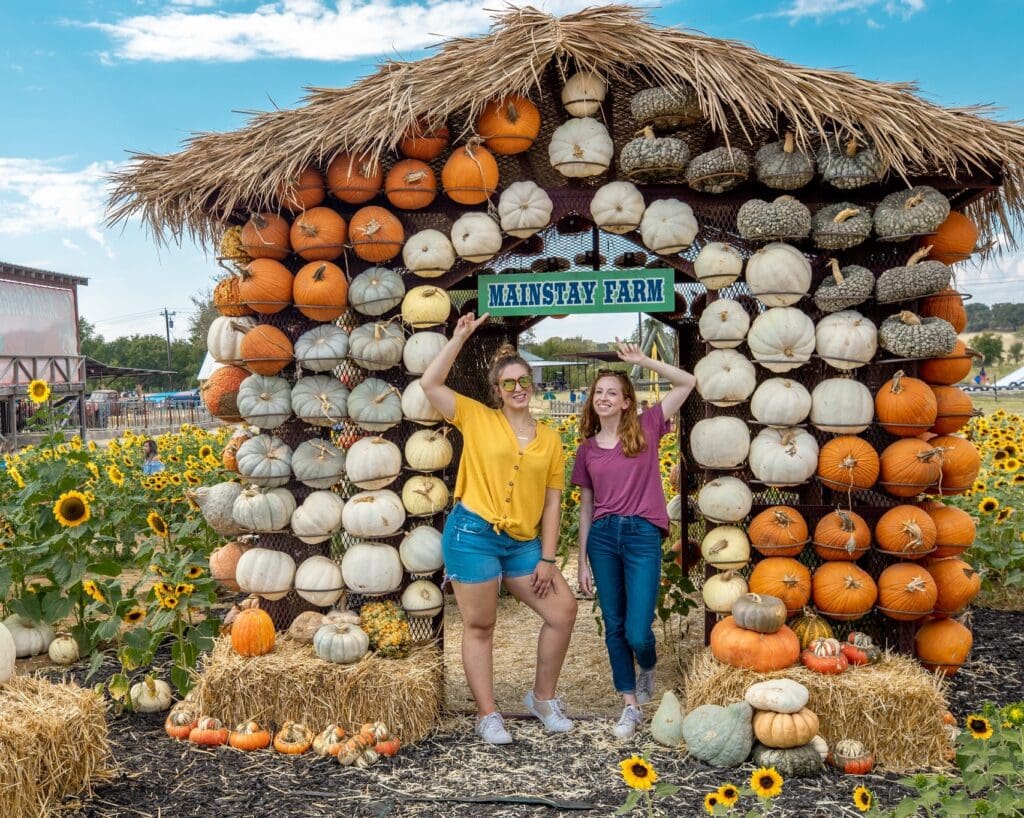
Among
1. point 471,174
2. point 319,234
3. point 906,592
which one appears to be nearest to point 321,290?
point 319,234

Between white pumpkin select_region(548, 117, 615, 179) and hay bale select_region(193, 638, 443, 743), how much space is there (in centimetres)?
272

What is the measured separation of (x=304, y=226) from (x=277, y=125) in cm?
57

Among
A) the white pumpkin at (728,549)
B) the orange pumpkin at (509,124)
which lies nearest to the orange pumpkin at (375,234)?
the orange pumpkin at (509,124)

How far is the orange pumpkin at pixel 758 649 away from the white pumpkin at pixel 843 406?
3.49ft

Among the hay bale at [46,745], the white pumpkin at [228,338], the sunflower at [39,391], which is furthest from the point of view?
the sunflower at [39,391]

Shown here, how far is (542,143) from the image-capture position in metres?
5.16

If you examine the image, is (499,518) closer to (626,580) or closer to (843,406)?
(626,580)

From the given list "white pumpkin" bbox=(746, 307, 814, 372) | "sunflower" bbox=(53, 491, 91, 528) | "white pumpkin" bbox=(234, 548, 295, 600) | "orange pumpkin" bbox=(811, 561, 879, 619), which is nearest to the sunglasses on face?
"white pumpkin" bbox=(746, 307, 814, 372)

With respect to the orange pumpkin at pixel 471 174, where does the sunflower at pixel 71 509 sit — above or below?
below

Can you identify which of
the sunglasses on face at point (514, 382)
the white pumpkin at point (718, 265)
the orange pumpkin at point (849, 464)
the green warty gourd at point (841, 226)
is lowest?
the orange pumpkin at point (849, 464)

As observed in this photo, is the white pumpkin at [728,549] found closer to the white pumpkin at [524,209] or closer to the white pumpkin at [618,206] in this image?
the white pumpkin at [618,206]

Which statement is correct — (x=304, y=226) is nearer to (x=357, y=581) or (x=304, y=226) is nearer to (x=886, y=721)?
(x=357, y=581)

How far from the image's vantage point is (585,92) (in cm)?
483

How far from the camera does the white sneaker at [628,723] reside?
452 cm
